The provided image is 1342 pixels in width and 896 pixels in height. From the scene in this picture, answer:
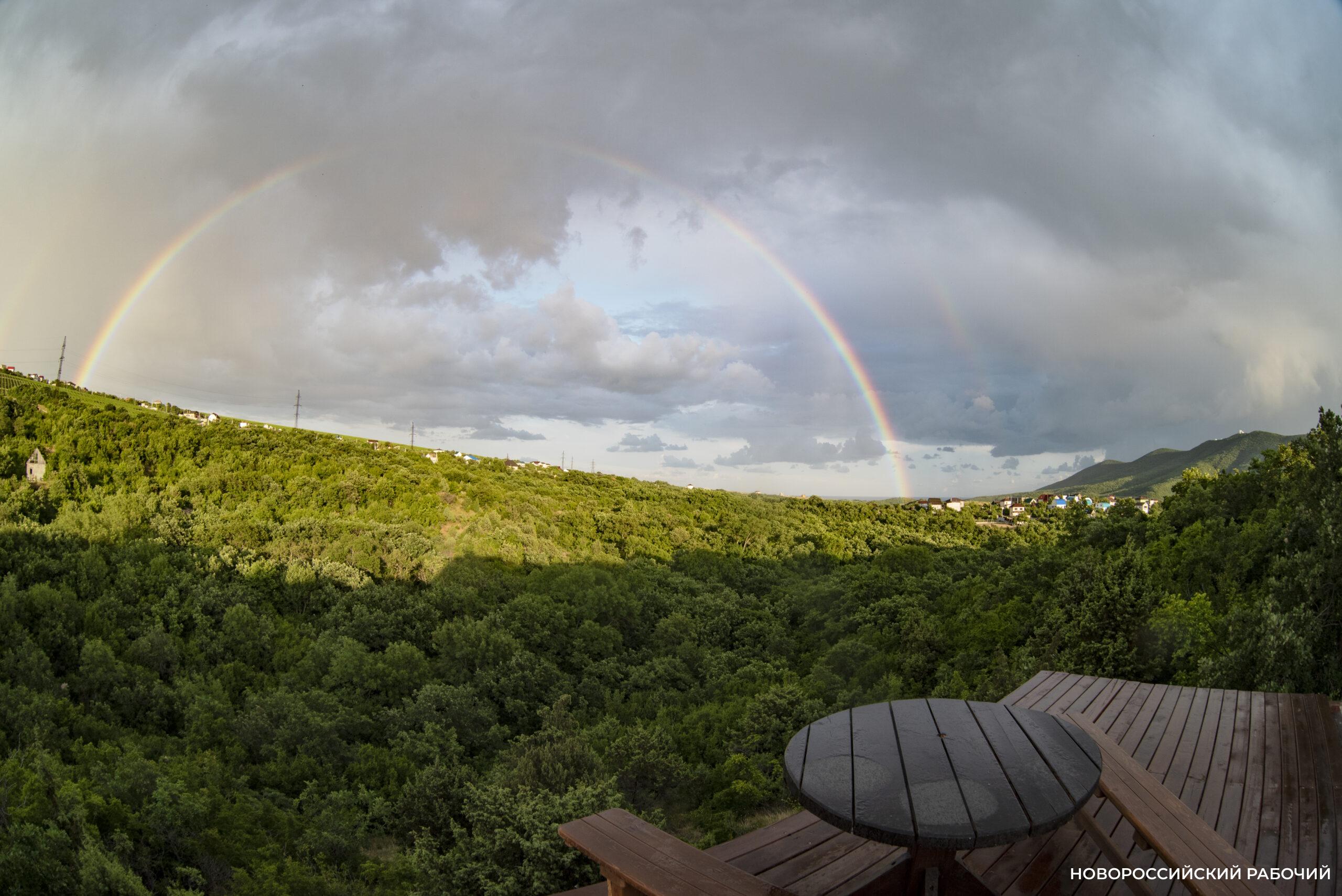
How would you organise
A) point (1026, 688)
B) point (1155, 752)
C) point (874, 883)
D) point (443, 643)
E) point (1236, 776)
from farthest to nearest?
1. point (443, 643)
2. point (1026, 688)
3. point (1155, 752)
4. point (1236, 776)
5. point (874, 883)

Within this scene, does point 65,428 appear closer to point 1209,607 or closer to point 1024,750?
point 1024,750

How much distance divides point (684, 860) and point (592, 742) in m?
12.1

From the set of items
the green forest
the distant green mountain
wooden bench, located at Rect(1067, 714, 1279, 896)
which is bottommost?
the green forest

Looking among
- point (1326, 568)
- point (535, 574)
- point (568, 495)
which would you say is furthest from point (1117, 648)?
point (568, 495)

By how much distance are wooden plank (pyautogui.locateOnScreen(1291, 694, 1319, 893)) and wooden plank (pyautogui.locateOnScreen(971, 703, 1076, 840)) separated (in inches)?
49.3

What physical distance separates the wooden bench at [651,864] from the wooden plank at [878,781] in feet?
1.02

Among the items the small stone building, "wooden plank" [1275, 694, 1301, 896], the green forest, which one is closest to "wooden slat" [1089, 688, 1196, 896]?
"wooden plank" [1275, 694, 1301, 896]

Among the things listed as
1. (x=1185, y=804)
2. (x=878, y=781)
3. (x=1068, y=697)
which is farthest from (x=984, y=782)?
(x=1068, y=697)

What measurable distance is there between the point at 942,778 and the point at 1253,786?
2.62 meters

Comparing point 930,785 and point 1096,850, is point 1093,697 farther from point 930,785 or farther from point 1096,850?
point 930,785

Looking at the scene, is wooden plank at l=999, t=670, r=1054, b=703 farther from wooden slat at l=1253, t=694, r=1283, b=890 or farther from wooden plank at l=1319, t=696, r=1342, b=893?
wooden plank at l=1319, t=696, r=1342, b=893

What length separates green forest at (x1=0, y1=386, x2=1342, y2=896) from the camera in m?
8.14

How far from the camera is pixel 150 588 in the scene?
16562mm

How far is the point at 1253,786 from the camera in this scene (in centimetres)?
343
